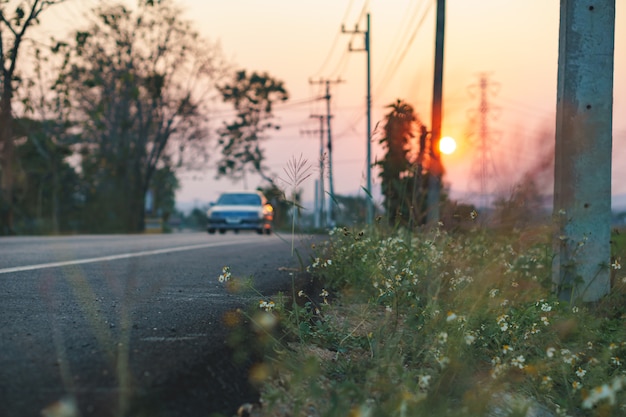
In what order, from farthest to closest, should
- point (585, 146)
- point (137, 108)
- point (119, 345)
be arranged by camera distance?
point (137, 108) → point (585, 146) → point (119, 345)

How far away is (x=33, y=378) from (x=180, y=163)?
40.6 m

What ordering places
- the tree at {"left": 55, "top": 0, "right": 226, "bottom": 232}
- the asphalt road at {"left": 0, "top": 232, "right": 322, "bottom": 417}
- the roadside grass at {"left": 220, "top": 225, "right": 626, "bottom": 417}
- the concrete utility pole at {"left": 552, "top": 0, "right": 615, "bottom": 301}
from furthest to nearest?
1. the tree at {"left": 55, "top": 0, "right": 226, "bottom": 232}
2. the concrete utility pole at {"left": 552, "top": 0, "right": 615, "bottom": 301}
3. the roadside grass at {"left": 220, "top": 225, "right": 626, "bottom": 417}
4. the asphalt road at {"left": 0, "top": 232, "right": 322, "bottom": 417}

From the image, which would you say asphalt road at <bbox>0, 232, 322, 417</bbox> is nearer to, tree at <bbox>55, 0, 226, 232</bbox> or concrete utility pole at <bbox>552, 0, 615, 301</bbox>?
concrete utility pole at <bbox>552, 0, 615, 301</bbox>

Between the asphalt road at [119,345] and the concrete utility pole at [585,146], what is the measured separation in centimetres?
246

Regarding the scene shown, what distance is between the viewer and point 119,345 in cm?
318

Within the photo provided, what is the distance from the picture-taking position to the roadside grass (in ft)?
9.81

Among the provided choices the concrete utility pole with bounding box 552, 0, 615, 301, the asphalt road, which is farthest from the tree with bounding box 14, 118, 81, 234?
the concrete utility pole with bounding box 552, 0, 615, 301

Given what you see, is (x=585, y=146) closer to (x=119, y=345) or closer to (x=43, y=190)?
(x=119, y=345)

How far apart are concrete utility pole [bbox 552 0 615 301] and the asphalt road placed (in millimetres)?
2463

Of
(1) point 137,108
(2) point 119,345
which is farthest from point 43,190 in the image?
(2) point 119,345

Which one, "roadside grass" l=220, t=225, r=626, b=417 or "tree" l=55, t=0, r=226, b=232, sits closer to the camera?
"roadside grass" l=220, t=225, r=626, b=417

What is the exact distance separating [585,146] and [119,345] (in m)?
4.61

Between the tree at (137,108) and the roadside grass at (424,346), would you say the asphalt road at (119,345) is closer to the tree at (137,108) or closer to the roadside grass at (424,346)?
the roadside grass at (424,346)

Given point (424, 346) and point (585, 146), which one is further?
point (585, 146)
